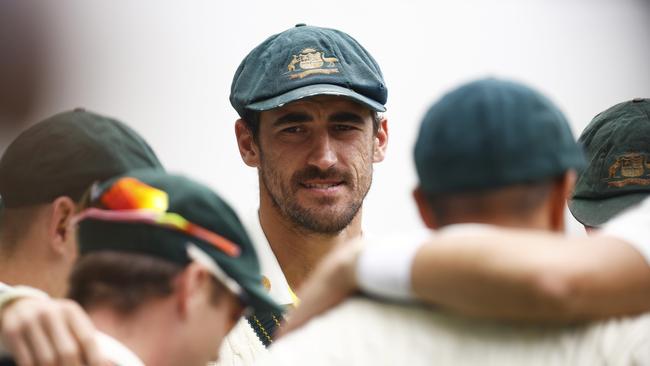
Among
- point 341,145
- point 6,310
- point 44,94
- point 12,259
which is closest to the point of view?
point 6,310

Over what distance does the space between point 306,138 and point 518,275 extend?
1817 mm

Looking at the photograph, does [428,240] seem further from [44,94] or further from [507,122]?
[44,94]

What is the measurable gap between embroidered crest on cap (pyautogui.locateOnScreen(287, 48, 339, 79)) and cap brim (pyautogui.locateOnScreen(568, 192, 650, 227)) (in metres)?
0.89

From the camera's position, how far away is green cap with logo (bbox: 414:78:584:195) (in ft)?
4.17

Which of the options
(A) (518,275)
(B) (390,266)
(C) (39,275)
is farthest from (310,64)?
(A) (518,275)

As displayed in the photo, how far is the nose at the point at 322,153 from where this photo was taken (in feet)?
9.51

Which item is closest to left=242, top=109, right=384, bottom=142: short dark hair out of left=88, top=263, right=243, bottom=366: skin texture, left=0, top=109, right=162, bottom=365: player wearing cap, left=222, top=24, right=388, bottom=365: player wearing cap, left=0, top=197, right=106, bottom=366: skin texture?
left=222, top=24, right=388, bottom=365: player wearing cap

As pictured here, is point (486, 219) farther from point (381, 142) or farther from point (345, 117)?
point (381, 142)

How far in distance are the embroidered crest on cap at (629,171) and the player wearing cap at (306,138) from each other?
79 cm

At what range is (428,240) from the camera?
4.25 ft

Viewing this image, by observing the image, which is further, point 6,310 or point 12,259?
point 12,259

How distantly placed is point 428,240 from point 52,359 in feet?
2.03

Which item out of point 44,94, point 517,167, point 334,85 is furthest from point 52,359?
point 334,85

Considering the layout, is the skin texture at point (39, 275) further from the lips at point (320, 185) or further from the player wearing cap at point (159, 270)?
the lips at point (320, 185)
